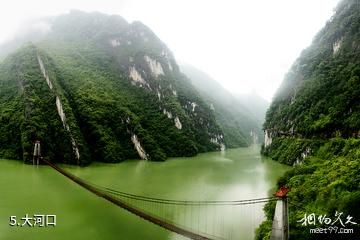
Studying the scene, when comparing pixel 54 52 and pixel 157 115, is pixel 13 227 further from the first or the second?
pixel 54 52

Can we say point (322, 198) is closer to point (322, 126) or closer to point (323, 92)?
point (322, 126)

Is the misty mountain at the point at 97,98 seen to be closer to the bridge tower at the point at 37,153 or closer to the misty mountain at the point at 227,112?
the bridge tower at the point at 37,153

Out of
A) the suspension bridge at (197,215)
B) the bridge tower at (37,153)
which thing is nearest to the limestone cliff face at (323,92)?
the suspension bridge at (197,215)

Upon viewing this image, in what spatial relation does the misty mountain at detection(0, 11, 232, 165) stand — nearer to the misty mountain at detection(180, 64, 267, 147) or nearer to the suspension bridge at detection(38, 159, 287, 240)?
the misty mountain at detection(180, 64, 267, 147)

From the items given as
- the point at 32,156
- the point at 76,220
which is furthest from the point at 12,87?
the point at 76,220

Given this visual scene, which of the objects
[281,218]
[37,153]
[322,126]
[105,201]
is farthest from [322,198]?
[37,153]
